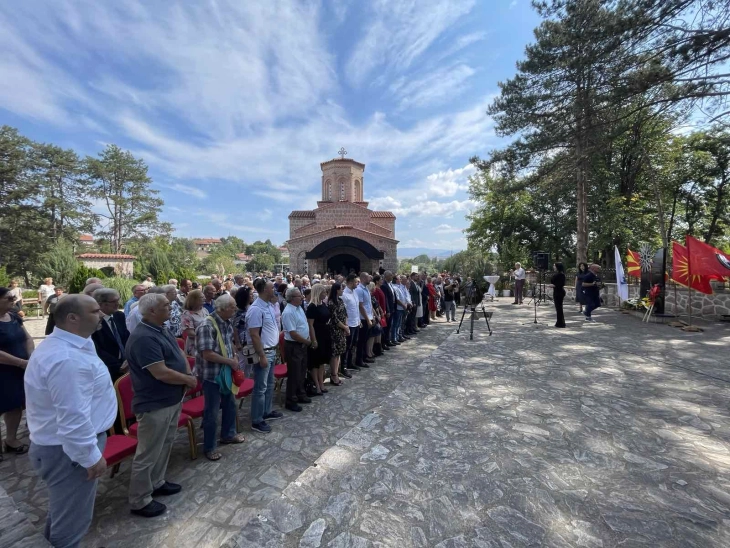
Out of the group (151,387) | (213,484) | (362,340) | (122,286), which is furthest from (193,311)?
(122,286)

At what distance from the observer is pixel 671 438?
11.3 feet

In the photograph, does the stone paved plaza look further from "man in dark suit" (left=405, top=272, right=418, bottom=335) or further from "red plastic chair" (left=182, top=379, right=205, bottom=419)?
"man in dark suit" (left=405, top=272, right=418, bottom=335)

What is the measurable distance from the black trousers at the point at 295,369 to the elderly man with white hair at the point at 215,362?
0.99 m

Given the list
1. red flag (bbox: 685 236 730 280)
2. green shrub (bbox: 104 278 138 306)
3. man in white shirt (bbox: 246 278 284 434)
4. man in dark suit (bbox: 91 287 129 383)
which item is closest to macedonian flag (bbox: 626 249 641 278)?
red flag (bbox: 685 236 730 280)

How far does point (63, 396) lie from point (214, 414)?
5.75 ft

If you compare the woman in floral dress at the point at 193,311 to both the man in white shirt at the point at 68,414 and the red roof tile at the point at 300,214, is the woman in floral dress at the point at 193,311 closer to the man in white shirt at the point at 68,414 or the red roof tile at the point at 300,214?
the man in white shirt at the point at 68,414

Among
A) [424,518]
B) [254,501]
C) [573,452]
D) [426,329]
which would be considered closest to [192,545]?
[254,501]

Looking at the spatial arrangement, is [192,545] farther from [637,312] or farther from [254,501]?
[637,312]

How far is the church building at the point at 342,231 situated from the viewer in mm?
23531

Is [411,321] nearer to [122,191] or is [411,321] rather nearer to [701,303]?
[701,303]

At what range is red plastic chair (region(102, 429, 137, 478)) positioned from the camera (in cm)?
252

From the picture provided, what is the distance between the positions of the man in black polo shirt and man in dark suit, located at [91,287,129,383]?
117 cm

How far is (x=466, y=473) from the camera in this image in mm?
2920

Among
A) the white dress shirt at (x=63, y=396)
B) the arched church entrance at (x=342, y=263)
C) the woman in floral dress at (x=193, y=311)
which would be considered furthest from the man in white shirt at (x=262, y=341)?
the arched church entrance at (x=342, y=263)
